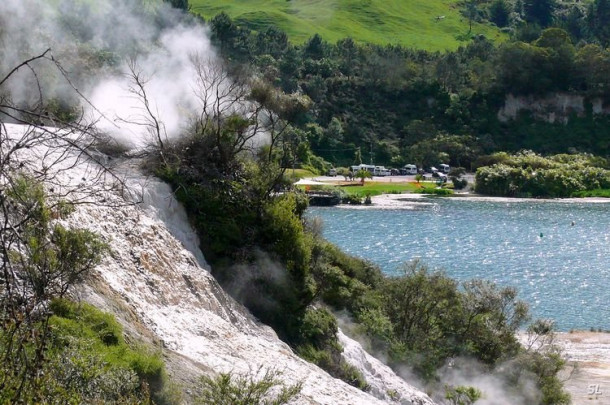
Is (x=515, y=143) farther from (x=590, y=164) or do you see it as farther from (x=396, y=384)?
(x=396, y=384)

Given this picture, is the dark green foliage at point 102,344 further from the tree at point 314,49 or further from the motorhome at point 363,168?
the tree at point 314,49

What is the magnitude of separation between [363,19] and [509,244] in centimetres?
12236

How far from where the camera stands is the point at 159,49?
28391mm

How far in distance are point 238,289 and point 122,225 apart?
3.77 meters

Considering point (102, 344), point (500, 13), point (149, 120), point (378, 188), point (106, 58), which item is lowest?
point (378, 188)

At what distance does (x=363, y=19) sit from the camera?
178 m

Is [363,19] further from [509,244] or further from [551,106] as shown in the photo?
[509,244]

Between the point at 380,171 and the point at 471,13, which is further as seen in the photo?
the point at 471,13

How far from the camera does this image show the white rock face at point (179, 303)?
13.6m

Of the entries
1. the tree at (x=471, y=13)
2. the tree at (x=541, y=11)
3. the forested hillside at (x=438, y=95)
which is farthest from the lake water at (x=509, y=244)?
the tree at (x=541, y=11)

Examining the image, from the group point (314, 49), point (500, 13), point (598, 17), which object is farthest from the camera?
point (500, 13)

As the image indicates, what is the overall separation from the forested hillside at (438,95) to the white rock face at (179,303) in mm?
85476

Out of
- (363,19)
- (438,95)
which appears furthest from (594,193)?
(363,19)

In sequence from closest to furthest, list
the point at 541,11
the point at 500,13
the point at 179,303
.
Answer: the point at 179,303 → the point at 500,13 → the point at 541,11
